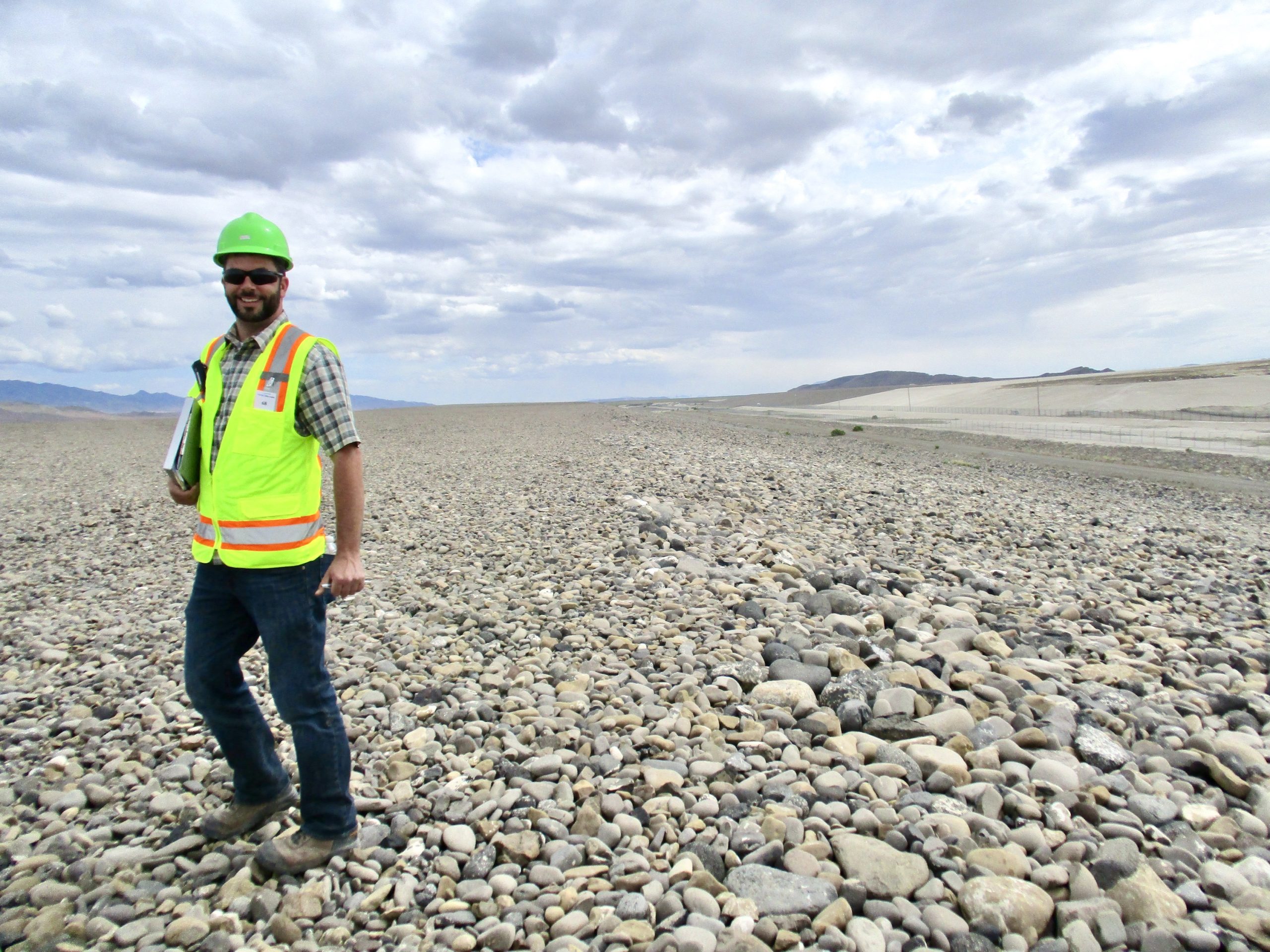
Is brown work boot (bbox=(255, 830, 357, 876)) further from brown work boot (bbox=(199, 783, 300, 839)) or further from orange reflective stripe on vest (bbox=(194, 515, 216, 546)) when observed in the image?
orange reflective stripe on vest (bbox=(194, 515, 216, 546))

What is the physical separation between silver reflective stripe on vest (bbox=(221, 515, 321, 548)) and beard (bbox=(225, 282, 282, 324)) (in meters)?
0.78

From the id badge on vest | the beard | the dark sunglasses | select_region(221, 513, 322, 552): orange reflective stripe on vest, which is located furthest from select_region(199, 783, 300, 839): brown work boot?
the dark sunglasses

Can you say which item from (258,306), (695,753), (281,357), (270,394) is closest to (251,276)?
(258,306)

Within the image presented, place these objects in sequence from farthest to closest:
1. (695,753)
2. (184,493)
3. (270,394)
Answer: (695,753), (184,493), (270,394)

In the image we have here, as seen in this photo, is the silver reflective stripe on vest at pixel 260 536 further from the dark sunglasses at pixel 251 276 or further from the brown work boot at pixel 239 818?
the brown work boot at pixel 239 818

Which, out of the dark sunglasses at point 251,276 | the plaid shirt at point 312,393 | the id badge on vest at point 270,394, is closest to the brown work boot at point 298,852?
the plaid shirt at point 312,393

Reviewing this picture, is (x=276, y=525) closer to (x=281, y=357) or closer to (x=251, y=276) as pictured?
(x=281, y=357)

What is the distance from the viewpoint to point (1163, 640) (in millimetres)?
5832

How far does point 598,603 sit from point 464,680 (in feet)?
5.75

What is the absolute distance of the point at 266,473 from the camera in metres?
2.85

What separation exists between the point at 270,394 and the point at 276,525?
0.48m

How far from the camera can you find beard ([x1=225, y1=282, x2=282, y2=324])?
2869 mm

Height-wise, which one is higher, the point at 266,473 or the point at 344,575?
the point at 266,473

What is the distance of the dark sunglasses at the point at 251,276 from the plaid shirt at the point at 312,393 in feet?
0.47
